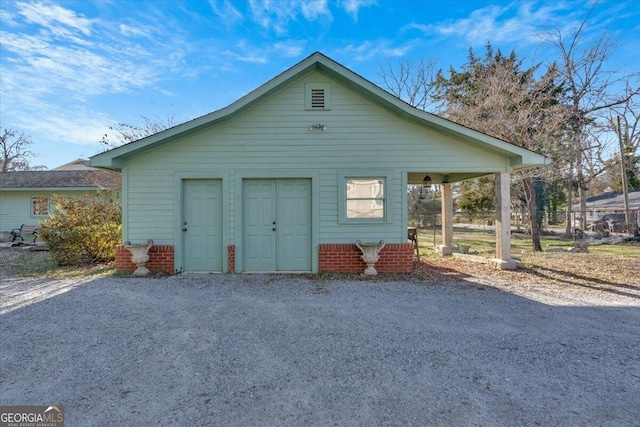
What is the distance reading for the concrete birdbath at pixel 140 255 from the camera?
733cm

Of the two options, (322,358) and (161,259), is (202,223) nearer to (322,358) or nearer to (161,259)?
(161,259)

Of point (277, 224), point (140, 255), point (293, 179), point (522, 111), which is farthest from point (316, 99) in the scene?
point (522, 111)

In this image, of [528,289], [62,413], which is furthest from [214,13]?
[528,289]

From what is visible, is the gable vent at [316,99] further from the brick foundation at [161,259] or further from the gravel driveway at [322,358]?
the brick foundation at [161,259]

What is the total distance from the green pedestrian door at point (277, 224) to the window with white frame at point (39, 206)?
1565cm

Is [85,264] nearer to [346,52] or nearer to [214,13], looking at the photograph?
[214,13]

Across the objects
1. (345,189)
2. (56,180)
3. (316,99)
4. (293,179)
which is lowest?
(345,189)

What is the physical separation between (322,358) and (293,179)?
16.6 feet

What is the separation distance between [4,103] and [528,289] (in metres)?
22.3

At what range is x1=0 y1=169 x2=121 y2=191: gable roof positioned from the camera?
49.1 feet

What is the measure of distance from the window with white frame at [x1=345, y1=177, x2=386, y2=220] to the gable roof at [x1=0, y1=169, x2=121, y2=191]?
12.0 metres

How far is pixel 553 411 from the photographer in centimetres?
250

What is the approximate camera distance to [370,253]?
749cm

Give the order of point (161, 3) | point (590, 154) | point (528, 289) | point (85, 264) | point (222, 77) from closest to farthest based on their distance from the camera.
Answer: point (528, 289) → point (161, 3) → point (85, 264) → point (222, 77) → point (590, 154)
